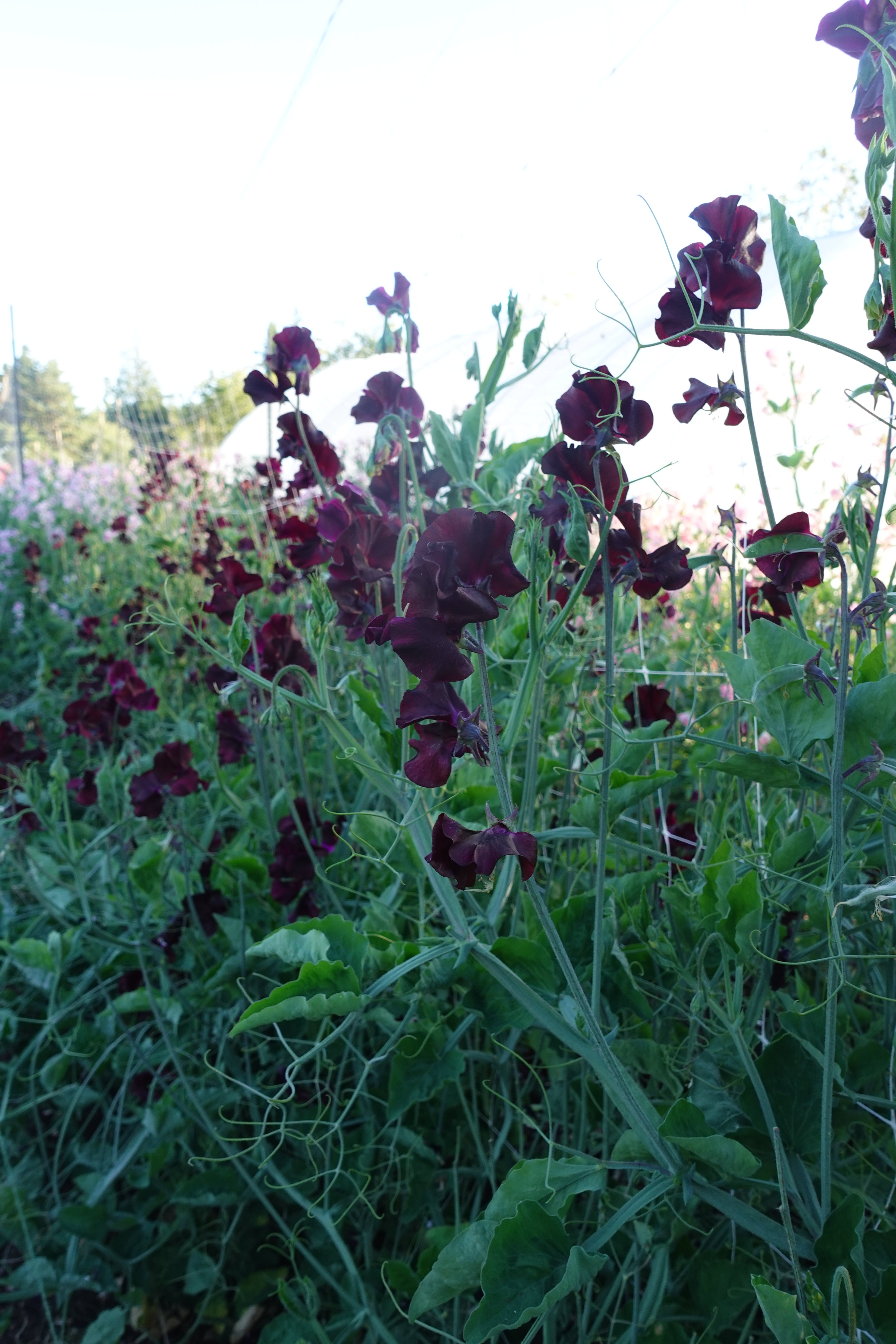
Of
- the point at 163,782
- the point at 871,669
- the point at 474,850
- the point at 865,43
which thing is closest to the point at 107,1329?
the point at 163,782

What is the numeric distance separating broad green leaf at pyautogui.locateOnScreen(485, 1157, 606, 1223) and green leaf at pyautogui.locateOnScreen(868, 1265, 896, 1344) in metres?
0.21

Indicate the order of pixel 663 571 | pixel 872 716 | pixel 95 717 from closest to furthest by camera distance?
pixel 872 716 → pixel 663 571 → pixel 95 717

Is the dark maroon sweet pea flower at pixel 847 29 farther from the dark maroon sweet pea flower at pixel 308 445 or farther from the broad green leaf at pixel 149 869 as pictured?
the broad green leaf at pixel 149 869

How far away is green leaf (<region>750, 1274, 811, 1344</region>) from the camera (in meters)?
0.55

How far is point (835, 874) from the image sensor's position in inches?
23.8

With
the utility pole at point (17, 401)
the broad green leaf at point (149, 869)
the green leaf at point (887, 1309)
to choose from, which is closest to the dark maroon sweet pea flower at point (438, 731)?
the green leaf at point (887, 1309)

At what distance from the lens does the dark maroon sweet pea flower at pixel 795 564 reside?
28.7 inches

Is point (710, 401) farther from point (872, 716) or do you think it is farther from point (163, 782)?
point (163, 782)

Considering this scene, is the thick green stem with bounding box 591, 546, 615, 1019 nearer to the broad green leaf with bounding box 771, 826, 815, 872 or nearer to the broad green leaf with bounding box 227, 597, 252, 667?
the broad green leaf with bounding box 771, 826, 815, 872

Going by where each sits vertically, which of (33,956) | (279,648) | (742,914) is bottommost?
(33,956)

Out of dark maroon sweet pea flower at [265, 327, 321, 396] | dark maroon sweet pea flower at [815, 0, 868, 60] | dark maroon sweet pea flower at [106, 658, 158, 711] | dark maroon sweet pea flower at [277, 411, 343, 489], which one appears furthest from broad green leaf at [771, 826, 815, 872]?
dark maroon sweet pea flower at [106, 658, 158, 711]

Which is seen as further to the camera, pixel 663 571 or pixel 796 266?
pixel 663 571

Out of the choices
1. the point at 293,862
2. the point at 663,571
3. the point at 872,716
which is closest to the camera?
the point at 872,716

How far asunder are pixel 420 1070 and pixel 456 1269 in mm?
234
